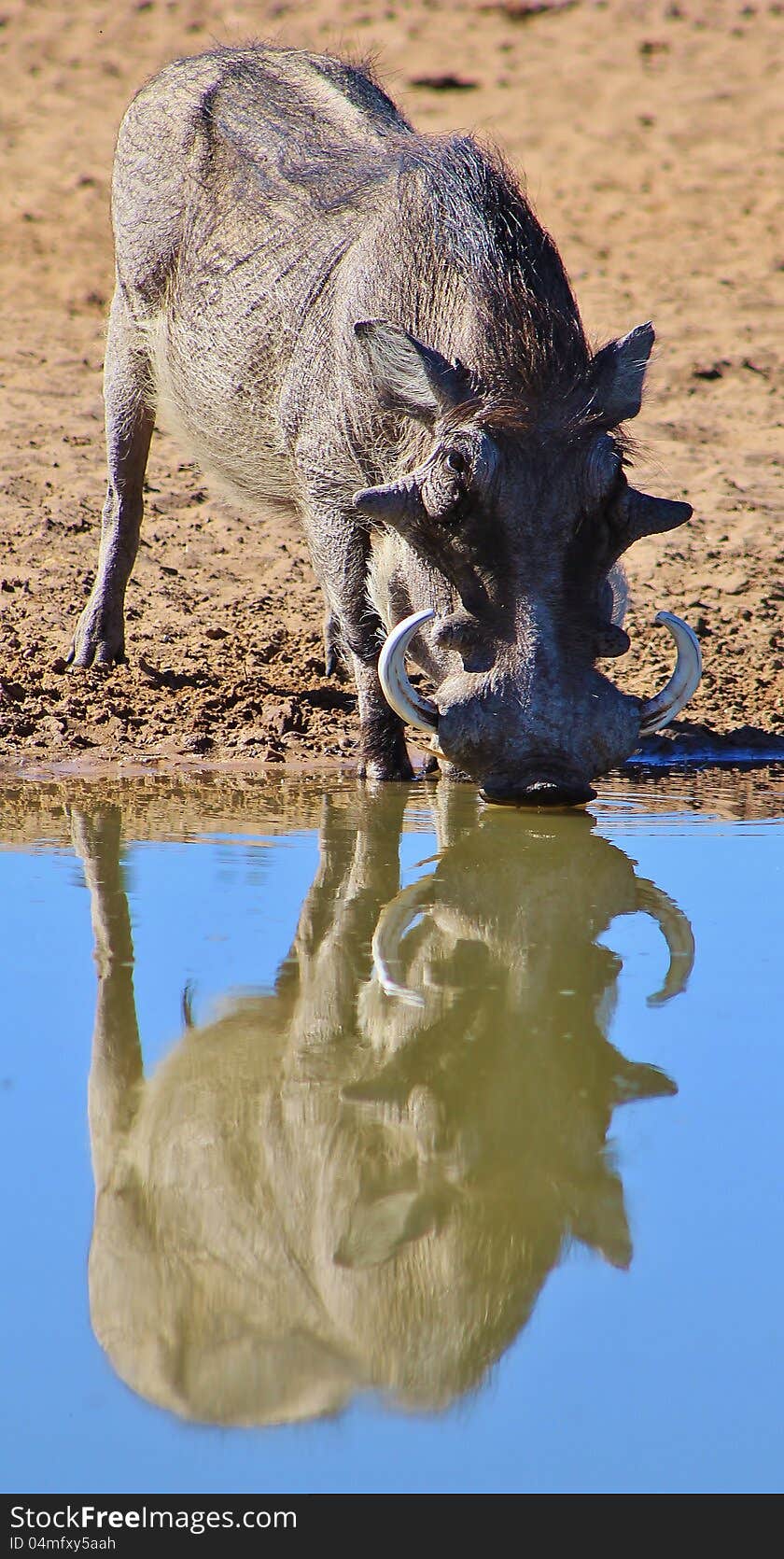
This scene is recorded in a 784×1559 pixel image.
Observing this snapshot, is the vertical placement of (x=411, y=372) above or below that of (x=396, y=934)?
above

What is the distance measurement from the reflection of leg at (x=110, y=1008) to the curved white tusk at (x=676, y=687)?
114 cm

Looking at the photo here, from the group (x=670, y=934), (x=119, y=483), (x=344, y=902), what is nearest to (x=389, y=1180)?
(x=670, y=934)

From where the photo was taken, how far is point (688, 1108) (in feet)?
6.66

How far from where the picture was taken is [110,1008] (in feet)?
7.72

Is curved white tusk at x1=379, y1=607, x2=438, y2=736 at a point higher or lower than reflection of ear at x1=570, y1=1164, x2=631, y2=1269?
higher

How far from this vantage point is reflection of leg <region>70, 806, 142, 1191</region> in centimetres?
197

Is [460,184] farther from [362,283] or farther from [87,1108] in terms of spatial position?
[87,1108]

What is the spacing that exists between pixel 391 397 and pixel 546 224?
22.3ft

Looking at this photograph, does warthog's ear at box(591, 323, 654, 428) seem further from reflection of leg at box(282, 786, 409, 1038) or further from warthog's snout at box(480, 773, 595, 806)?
reflection of leg at box(282, 786, 409, 1038)

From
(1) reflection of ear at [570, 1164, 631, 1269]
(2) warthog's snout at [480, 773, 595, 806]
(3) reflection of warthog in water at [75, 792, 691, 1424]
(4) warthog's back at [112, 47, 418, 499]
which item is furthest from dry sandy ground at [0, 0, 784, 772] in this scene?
(1) reflection of ear at [570, 1164, 631, 1269]

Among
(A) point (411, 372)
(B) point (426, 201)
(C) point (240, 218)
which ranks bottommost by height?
(A) point (411, 372)

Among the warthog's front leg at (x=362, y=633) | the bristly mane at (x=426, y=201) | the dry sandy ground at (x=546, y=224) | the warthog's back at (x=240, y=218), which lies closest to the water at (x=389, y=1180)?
the warthog's front leg at (x=362, y=633)

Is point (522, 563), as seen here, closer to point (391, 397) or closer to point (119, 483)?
point (391, 397)

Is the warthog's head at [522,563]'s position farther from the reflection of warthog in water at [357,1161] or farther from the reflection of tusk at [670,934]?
the reflection of warthog in water at [357,1161]
